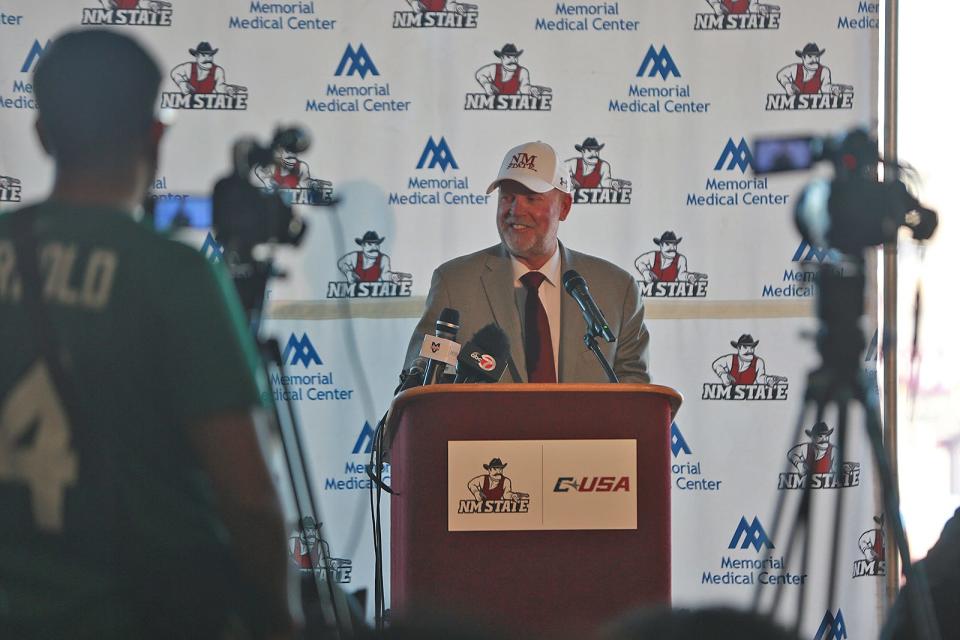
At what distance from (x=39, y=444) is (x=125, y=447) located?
0.37ft

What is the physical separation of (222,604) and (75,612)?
19 cm

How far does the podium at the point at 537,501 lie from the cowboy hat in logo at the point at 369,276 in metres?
2.11

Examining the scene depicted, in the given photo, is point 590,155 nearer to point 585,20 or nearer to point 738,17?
point 585,20

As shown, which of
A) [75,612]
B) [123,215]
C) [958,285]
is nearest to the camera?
[75,612]

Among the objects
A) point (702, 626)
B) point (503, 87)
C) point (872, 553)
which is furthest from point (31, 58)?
point (702, 626)

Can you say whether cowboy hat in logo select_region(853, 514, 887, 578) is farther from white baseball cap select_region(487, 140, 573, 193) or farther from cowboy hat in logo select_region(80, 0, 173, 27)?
cowboy hat in logo select_region(80, 0, 173, 27)

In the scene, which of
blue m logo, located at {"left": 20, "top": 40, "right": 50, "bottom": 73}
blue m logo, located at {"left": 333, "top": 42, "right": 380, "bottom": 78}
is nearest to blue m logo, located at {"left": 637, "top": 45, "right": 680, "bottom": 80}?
blue m logo, located at {"left": 333, "top": 42, "right": 380, "bottom": 78}

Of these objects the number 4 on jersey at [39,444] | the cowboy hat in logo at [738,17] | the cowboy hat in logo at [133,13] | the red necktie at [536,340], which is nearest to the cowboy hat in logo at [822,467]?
the red necktie at [536,340]

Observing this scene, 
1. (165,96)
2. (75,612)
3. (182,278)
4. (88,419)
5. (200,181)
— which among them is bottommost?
(75,612)

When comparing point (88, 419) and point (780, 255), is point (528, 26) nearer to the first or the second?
point (780, 255)

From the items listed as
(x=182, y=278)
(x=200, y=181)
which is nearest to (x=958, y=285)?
(x=200, y=181)

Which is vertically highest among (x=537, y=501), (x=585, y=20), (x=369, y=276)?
(x=585, y=20)

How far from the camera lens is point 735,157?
4742mm

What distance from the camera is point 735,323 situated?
4691 mm
